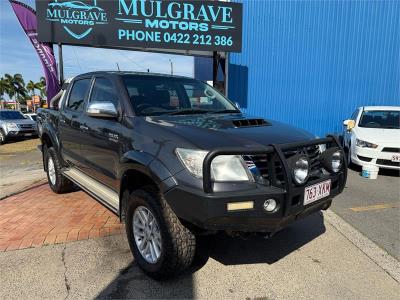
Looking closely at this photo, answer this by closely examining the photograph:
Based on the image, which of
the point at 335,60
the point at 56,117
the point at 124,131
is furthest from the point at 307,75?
the point at 124,131

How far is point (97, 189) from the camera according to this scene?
13.8ft

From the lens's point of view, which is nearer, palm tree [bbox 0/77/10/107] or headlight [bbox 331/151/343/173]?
headlight [bbox 331/151/343/173]

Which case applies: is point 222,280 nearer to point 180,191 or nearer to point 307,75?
point 180,191

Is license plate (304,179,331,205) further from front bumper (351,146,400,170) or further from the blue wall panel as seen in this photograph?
the blue wall panel

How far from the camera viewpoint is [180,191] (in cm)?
264

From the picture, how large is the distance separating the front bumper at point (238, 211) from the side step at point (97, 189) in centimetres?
124

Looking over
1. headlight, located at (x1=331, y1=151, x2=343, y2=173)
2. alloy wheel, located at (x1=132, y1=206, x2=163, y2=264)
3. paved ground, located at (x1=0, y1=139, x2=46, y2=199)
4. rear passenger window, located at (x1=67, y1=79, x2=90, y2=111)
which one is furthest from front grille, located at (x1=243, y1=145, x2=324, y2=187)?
paved ground, located at (x1=0, y1=139, x2=46, y2=199)

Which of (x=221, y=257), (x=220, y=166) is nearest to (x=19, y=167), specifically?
(x=221, y=257)

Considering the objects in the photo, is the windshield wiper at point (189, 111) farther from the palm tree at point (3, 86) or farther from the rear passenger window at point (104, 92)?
the palm tree at point (3, 86)

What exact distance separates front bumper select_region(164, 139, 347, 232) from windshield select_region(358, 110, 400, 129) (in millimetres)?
6779

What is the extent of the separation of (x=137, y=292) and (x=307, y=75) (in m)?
12.4

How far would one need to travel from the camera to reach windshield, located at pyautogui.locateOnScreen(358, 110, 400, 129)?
8.57m

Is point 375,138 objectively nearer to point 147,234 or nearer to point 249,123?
point 249,123

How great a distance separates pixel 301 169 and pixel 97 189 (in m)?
2.41
